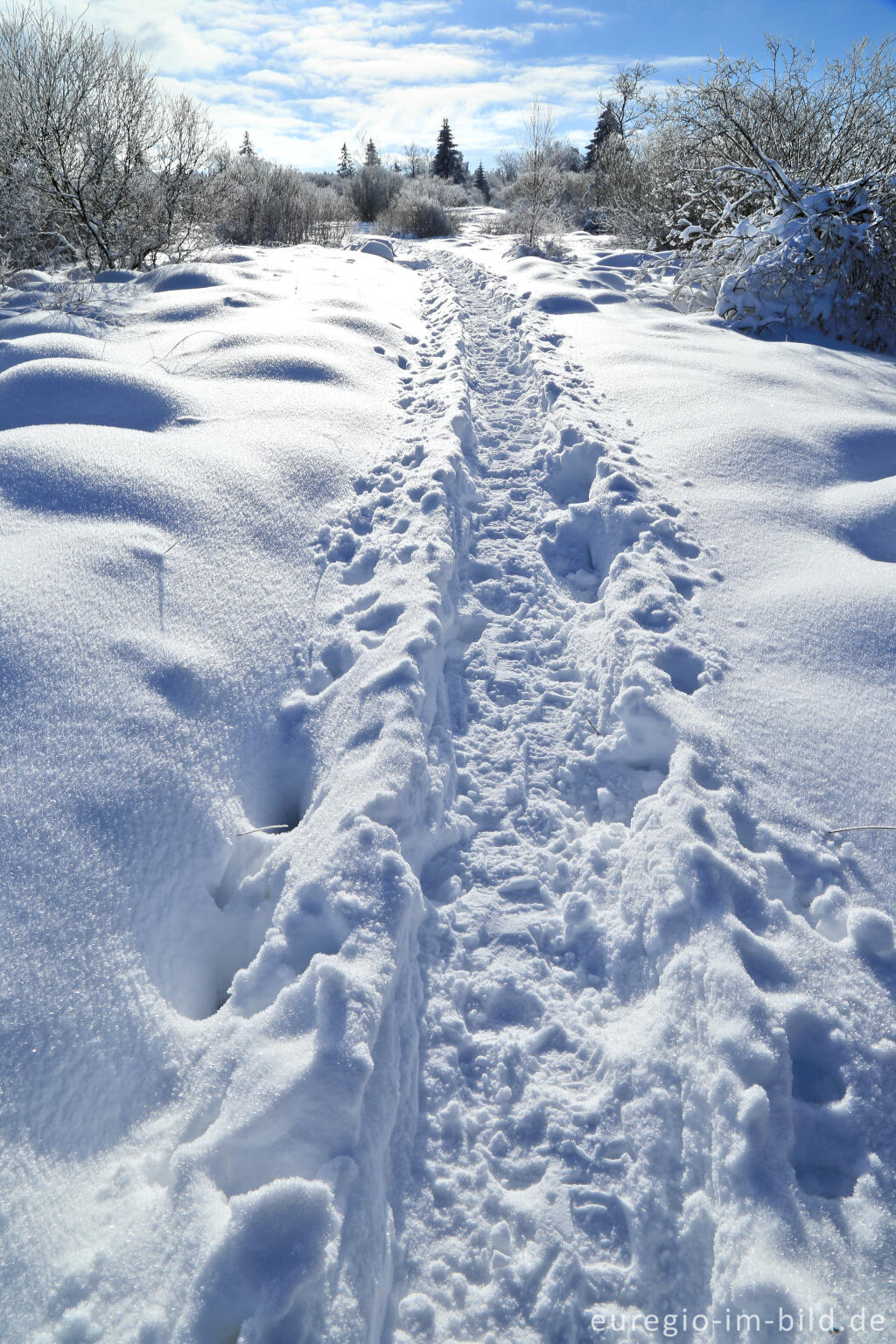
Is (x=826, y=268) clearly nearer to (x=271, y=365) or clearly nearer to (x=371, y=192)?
(x=271, y=365)

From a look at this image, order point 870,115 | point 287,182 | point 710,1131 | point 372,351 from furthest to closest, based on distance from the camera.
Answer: point 287,182, point 870,115, point 372,351, point 710,1131

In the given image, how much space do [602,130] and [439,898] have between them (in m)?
38.0

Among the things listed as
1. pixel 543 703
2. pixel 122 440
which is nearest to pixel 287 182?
pixel 122 440

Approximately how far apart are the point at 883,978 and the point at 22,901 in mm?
2128

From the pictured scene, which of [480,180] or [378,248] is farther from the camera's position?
[480,180]

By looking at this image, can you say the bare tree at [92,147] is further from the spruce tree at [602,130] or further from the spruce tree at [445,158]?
the spruce tree at [445,158]

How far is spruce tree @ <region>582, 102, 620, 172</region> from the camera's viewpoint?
27766mm

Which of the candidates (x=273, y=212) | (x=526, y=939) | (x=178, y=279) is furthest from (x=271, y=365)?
(x=273, y=212)

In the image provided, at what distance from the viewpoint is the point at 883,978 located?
1642 mm

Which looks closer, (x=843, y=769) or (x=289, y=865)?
(x=289, y=865)

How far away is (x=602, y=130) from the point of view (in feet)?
98.0

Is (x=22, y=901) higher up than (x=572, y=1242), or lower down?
higher up

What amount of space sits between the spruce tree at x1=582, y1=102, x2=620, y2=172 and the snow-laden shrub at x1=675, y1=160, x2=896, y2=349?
26.2 metres

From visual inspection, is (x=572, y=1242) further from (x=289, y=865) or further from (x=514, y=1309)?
(x=289, y=865)
